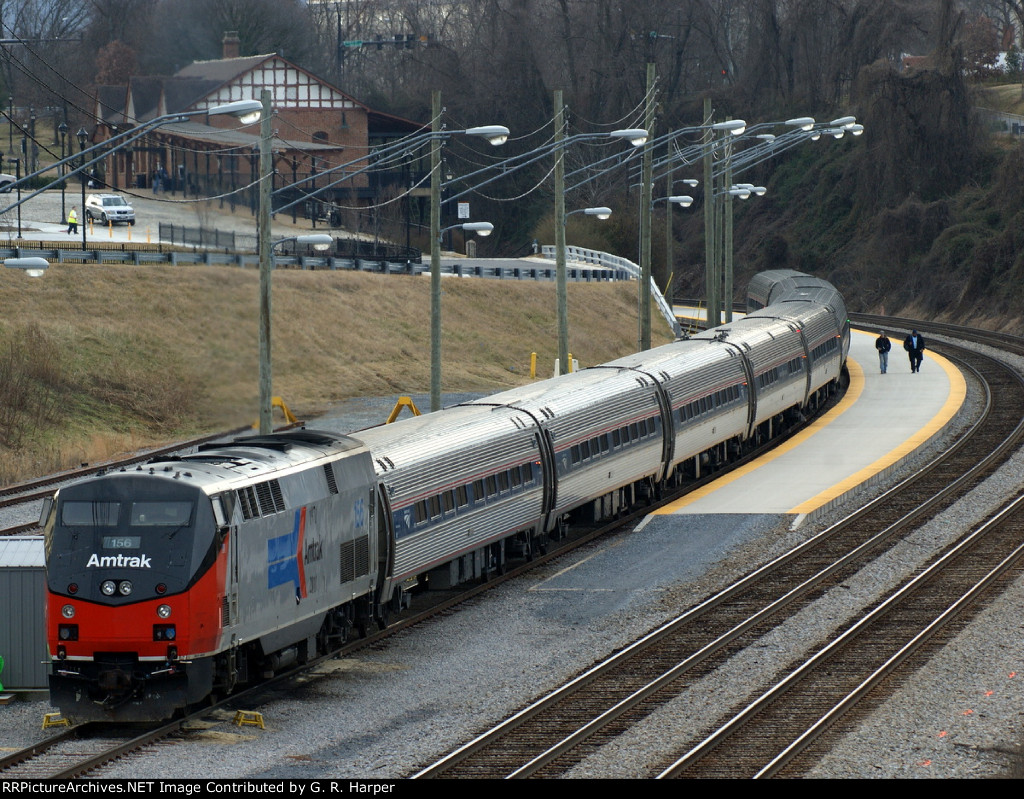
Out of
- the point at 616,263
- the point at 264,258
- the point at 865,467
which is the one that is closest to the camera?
the point at 264,258

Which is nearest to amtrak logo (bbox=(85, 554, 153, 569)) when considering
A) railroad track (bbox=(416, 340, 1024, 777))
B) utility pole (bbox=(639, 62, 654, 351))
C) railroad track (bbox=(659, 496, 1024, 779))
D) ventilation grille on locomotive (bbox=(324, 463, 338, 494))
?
ventilation grille on locomotive (bbox=(324, 463, 338, 494))

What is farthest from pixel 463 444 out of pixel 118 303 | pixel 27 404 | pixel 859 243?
pixel 859 243

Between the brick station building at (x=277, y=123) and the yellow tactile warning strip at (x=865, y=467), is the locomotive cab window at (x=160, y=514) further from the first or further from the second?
the brick station building at (x=277, y=123)

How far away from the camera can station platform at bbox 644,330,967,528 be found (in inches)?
1243

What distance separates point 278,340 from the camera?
53125mm

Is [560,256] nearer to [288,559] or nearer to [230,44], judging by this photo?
[288,559]

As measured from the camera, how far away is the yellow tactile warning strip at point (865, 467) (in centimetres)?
3186

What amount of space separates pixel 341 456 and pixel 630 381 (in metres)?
12.5

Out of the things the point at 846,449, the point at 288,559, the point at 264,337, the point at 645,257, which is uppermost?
the point at 264,337

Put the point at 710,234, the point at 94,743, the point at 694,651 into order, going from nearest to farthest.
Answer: the point at 94,743, the point at 694,651, the point at 710,234

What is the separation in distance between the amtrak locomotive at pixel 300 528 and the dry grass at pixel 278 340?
343 inches

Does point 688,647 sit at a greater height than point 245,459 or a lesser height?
lesser

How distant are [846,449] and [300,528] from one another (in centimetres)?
2285

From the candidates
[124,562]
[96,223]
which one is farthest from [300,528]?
[96,223]
